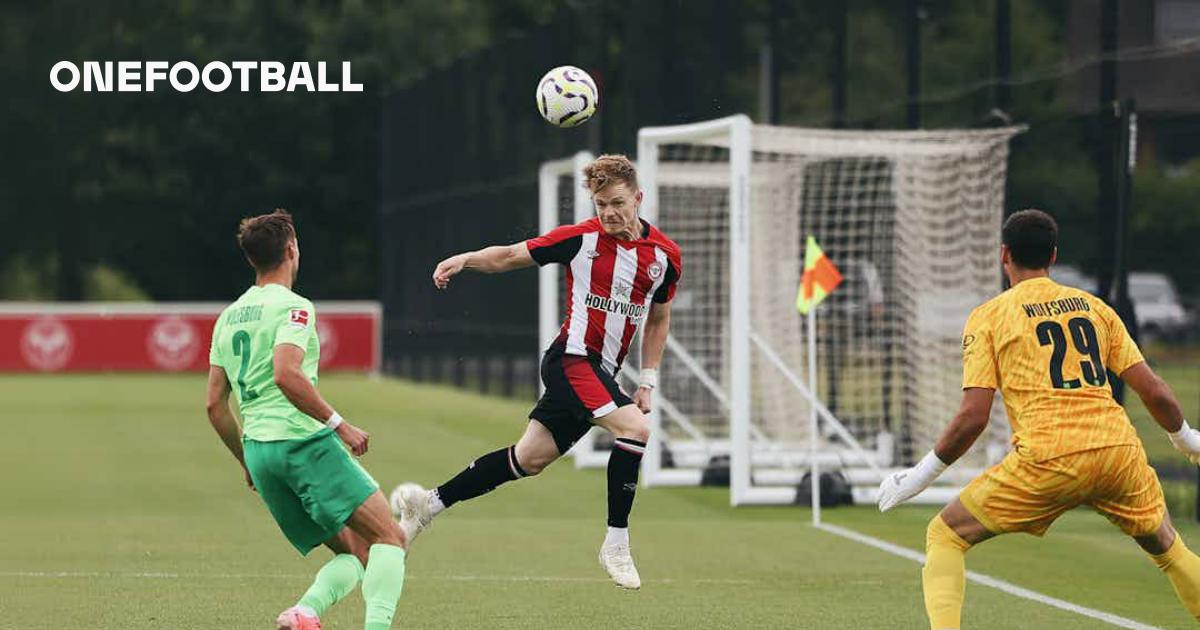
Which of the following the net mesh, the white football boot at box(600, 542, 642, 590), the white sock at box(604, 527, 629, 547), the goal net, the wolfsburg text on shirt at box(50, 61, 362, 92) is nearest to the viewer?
the white football boot at box(600, 542, 642, 590)

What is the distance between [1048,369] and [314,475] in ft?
9.32

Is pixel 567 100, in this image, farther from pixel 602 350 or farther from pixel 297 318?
pixel 297 318

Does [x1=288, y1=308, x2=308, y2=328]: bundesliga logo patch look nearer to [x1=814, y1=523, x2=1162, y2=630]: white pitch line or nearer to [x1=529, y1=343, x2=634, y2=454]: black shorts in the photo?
[x1=529, y1=343, x2=634, y2=454]: black shorts

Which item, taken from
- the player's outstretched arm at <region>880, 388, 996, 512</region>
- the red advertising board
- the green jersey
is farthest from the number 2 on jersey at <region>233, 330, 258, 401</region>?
the red advertising board

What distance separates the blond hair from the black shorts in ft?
3.16

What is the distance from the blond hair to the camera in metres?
10.2

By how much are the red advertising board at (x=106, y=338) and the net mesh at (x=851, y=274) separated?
72.2ft

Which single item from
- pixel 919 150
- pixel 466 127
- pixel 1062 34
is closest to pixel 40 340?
pixel 466 127

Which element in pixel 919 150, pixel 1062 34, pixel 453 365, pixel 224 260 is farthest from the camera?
pixel 224 260

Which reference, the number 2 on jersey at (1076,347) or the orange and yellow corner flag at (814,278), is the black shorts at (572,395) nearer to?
the number 2 on jersey at (1076,347)

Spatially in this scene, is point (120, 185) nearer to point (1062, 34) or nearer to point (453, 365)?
point (453, 365)

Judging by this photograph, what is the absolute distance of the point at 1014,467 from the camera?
324 inches

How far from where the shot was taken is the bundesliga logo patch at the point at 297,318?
26.8 feet

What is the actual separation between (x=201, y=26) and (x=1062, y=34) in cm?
3309
